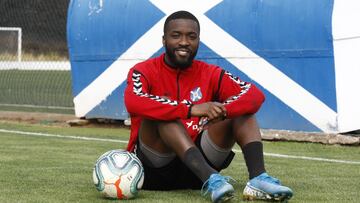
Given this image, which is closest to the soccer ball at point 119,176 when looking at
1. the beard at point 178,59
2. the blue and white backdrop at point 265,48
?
the beard at point 178,59

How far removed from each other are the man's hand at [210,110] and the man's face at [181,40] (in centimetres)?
44

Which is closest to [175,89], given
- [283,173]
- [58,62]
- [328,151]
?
[283,173]

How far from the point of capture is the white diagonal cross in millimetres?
13289

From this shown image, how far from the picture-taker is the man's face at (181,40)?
22.6 ft

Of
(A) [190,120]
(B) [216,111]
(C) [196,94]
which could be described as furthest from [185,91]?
(B) [216,111]

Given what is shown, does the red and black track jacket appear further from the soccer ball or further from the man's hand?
the soccer ball

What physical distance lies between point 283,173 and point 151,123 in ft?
8.78

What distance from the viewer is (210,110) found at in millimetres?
6625

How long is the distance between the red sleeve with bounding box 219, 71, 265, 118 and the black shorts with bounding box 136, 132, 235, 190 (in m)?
0.40

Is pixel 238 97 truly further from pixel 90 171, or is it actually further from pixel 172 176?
pixel 90 171

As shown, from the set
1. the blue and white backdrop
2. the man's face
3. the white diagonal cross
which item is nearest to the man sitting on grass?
the man's face

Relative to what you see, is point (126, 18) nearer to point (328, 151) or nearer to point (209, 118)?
point (328, 151)

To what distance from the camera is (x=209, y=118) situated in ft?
21.9

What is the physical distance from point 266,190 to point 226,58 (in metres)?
7.94
